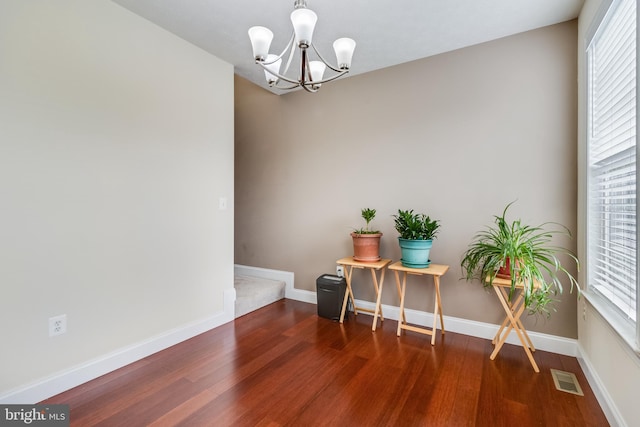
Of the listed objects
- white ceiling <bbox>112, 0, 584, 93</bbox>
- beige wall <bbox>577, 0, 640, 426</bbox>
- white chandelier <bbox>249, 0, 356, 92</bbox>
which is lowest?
beige wall <bbox>577, 0, 640, 426</bbox>

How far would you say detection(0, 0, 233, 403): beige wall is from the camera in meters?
1.72

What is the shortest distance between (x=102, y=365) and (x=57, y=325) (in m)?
0.41

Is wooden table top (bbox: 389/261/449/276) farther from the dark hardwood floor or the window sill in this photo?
the window sill

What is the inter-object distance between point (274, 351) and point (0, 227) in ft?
6.11

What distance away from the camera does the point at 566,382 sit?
200cm

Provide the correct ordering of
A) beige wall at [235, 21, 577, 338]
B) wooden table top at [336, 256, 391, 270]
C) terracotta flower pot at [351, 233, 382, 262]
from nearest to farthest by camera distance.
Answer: beige wall at [235, 21, 577, 338] < wooden table top at [336, 256, 391, 270] < terracotta flower pot at [351, 233, 382, 262]

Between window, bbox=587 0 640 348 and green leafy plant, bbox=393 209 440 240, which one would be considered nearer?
window, bbox=587 0 640 348

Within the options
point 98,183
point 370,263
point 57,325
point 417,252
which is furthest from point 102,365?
point 417,252

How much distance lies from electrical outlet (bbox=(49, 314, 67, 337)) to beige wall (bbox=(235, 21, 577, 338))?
7.38ft

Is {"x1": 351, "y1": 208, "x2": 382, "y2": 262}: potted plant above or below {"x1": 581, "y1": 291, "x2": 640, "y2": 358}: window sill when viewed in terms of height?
above

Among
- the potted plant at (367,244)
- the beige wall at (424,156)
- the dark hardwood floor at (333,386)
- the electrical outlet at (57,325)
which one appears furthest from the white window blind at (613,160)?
the electrical outlet at (57,325)

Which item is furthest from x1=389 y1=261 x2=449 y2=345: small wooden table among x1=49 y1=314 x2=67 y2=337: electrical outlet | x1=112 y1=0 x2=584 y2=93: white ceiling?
x1=49 y1=314 x2=67 y2=337: electrical outlet

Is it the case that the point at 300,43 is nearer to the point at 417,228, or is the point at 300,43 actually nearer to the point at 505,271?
the point at 417,228

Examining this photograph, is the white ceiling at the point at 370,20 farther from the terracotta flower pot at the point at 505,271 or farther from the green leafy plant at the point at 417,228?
the terracotta flower pot at the point at 505,271
